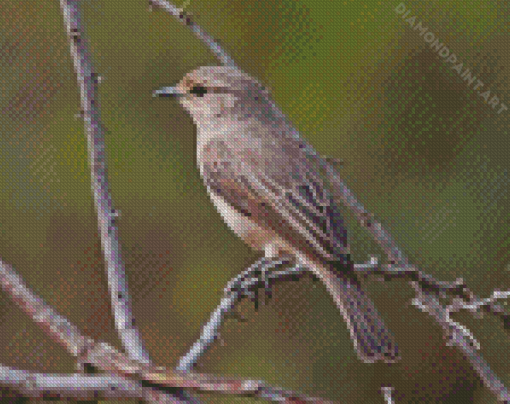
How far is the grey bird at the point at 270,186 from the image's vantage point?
2764 millimetres

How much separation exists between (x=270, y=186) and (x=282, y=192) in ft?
0.20

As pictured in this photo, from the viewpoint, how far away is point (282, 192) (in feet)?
10.3

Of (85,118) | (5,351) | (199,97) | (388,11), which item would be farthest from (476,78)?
(85,118)

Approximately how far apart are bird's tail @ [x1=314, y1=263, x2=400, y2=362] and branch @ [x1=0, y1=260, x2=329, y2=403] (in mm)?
1272

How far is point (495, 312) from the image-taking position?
204cm

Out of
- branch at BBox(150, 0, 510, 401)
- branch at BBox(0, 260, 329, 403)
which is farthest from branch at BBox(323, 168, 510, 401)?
branch at BBox(0, 260, 329, 403)

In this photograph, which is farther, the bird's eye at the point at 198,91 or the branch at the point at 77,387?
the bird's eye at the point at 198,91

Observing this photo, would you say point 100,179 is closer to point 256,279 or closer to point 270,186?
point 256,279

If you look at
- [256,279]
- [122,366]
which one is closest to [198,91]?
[256,279]

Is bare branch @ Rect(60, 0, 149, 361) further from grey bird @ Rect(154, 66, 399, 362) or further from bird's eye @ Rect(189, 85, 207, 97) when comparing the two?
bird's eye @ Rect(189, 85, 207, 97)

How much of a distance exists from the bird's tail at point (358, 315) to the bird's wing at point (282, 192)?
0.06m

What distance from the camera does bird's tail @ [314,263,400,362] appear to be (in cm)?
264

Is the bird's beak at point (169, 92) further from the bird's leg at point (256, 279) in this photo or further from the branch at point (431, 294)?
the branch at point (431, 294)

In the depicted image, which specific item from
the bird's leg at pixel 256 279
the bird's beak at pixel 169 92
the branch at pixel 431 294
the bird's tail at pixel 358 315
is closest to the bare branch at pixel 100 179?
the branch at pixel 431 294
